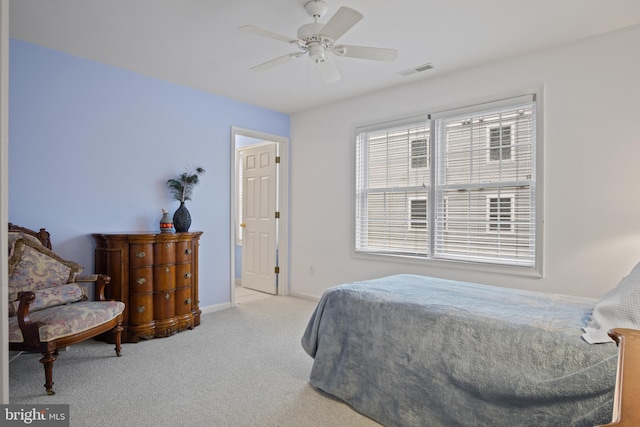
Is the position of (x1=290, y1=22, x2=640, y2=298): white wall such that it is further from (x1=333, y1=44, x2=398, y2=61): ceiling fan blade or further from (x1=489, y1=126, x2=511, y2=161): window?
(x1=333, y1=44, x2=398, y2=61): ceiling fan blade

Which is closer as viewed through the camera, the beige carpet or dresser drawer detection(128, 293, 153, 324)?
the beige carpet

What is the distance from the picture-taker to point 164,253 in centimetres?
347

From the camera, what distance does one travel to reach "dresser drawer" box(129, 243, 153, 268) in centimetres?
329

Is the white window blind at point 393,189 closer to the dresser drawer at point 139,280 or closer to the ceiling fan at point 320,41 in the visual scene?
the ceiling fan at point 320,41

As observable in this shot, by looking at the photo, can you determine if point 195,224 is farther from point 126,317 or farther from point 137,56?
point 137,56

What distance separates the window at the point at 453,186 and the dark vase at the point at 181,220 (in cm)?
191

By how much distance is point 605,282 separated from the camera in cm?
281

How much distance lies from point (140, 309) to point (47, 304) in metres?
0.78

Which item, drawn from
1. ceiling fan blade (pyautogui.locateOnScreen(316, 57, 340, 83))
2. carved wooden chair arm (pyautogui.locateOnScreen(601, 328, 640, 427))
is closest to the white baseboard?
ceiling fan blade (pyautogui.locateOnScreen(316, 57, 340, 83))

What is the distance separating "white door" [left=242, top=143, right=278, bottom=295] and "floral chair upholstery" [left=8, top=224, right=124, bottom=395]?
2.41 m

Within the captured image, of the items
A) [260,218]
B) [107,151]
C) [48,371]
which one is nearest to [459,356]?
[48,371]

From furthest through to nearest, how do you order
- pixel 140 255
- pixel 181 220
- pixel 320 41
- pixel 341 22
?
pixel 181 220
pixel 140 255
pixel 320 41
pixel 341 22

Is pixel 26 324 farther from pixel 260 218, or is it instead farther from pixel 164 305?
pixel 260 218

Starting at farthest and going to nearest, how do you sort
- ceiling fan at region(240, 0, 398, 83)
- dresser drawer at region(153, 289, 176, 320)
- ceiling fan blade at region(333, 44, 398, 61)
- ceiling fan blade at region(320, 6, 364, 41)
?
dresser drawer at region(153, 289, 176, 320) → ceiling fan blade at region(333, 44, 398, 61) → ceiling fan at region(240, 0, 398, 83) → ceiling fan blade at region(320, 6, 364, 41)
